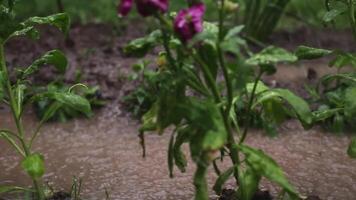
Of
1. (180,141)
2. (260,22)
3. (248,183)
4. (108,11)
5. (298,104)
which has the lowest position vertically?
(248,183)

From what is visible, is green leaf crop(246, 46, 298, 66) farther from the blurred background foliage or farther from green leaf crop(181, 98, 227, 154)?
the blurred background foliage

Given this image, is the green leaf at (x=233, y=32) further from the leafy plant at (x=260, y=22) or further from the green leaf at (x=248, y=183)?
the leafy plant at (x=260, y=22)

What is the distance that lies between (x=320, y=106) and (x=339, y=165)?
2.38 feet

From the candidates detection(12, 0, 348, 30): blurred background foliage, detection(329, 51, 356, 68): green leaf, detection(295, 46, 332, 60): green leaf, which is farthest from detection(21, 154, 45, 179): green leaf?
detection(12, 0, 348, 30): blurred background foliage

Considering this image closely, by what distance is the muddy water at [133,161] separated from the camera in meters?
2.80

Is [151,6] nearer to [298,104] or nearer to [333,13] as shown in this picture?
[298,104]

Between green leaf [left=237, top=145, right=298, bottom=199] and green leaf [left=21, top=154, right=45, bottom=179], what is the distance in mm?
749

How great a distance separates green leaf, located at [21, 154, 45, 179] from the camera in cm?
216

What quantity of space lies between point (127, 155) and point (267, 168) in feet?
4.67

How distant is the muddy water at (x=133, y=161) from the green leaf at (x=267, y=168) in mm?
696

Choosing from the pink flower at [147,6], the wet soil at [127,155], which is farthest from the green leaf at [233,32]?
the wet soil at [127,155]

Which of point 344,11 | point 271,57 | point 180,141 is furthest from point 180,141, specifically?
point 344,11

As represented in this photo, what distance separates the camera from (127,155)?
3311 mm

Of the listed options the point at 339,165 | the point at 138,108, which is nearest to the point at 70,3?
the point at 138,108
